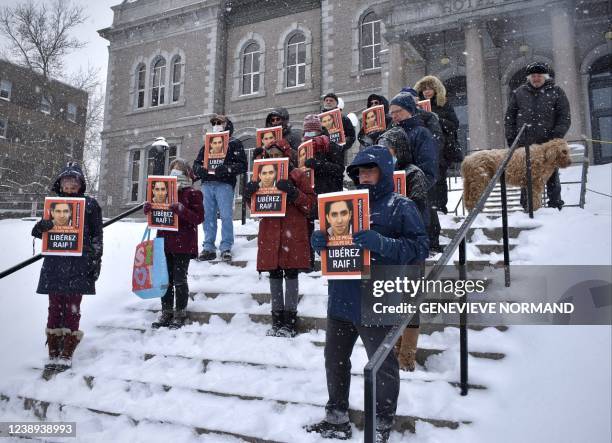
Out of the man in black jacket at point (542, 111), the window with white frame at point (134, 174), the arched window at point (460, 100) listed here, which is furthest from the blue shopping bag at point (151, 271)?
the window with white frame at point (134, 174)

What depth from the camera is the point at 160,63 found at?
65.6 feet

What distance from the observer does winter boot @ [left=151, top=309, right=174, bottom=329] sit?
472 centimetres

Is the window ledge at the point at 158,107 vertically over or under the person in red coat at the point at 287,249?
over

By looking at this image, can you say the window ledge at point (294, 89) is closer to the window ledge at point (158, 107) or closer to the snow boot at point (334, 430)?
the window ledge at point (158, 107)

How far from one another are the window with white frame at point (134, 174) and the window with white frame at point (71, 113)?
15.6 m

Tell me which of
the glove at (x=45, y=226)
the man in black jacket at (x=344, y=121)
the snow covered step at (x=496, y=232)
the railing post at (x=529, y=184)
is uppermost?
the man in black jacket at (x=344, y=121)

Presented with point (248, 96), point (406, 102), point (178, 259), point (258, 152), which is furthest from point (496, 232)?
point (248, 96)

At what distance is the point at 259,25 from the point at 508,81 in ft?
32.0

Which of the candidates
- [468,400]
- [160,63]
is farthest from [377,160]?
[160,63]

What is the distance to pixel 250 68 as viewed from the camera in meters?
18.5

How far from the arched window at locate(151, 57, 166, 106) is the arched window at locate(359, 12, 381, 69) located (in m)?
8.82

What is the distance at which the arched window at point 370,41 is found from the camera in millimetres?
15769

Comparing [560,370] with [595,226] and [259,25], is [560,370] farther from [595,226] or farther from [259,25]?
[259,25]

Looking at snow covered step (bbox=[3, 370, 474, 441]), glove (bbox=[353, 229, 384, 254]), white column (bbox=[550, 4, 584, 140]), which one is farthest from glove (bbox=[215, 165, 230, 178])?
white column (bbox=[550, 4, 584, 140])
